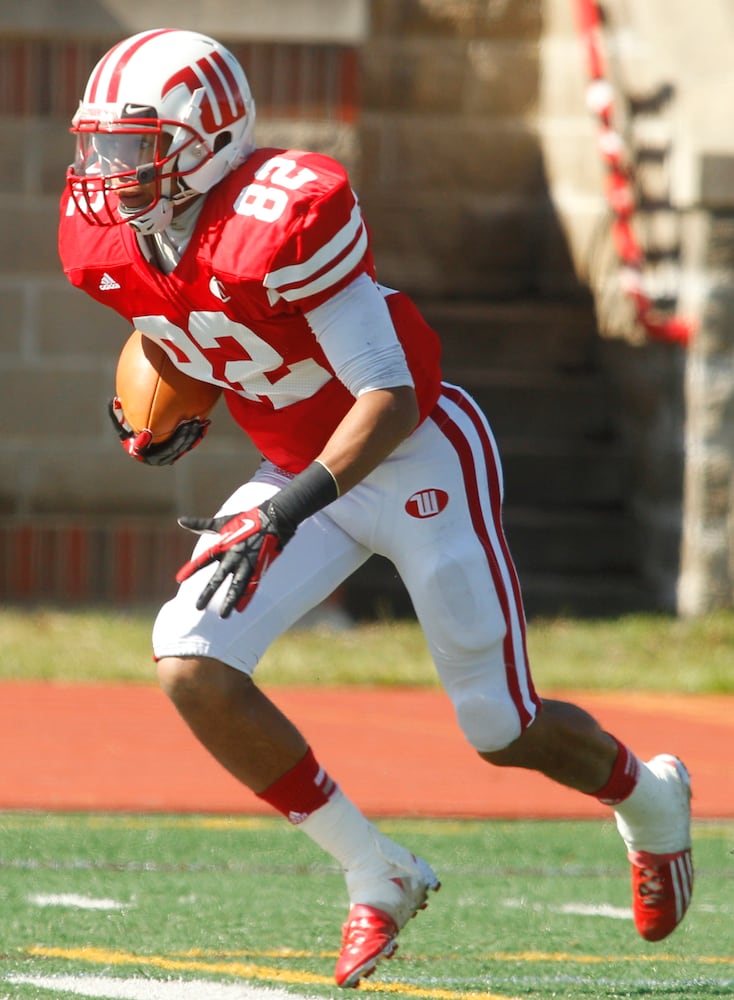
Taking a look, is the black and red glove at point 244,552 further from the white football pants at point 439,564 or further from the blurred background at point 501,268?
the blurred background at point 501,268

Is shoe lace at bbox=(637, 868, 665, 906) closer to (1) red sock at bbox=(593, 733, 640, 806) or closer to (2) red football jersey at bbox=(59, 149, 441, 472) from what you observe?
(1) red sock at bbox=(593, 733, 640, 806)

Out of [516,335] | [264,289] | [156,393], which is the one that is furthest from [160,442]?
[516,335]

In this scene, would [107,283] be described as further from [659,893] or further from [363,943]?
[659,893]

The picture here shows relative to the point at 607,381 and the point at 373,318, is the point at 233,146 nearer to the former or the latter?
the point at 373,318

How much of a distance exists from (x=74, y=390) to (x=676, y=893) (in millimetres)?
4695

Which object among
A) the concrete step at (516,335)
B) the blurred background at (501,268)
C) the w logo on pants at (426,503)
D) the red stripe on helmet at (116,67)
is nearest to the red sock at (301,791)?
the w logo on pants at (426,503)

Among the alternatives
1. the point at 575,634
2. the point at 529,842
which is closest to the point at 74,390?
the point at 575,634

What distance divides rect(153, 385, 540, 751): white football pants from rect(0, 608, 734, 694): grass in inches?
131

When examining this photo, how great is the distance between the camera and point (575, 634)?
25.3 ft

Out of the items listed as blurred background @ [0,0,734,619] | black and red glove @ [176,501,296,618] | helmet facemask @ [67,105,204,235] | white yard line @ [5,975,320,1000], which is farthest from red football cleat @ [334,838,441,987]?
blurred background @ [0,0,734,619]

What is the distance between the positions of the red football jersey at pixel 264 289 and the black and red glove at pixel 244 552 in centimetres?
37

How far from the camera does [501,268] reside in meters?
9.30

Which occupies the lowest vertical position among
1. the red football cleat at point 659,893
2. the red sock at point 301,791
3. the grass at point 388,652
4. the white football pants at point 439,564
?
the grass at point 388,652

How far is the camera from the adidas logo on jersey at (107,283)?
139 inches
